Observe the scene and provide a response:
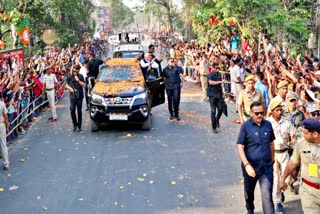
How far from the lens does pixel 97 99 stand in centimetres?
1232

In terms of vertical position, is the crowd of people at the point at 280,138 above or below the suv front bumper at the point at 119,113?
above

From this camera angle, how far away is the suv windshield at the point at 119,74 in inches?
526

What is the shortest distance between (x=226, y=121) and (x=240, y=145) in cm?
761

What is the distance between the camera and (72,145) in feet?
37.3

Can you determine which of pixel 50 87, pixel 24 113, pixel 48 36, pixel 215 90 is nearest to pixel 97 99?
pixel 24 113

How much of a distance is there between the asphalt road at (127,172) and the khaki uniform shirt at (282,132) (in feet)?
3.34

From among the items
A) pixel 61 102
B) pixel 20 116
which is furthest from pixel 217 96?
pixel 61 102

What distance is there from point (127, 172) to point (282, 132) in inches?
133

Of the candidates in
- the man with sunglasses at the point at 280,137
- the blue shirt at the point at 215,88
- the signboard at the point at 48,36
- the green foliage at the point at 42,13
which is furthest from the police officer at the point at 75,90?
the signboard at the point at 48,36

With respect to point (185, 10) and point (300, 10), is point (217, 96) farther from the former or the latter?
point (185, 10)

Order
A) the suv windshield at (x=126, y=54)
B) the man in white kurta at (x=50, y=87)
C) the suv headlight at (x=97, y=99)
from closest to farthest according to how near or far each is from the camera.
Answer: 1. the suv headlight at (x=97, y=99)
2. the man in white kurta at (x=50, y=87)
3. the suv windshield at (x=126, y=54)

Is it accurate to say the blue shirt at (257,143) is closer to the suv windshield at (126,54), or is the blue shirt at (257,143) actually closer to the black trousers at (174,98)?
the black trousers at (174,98)

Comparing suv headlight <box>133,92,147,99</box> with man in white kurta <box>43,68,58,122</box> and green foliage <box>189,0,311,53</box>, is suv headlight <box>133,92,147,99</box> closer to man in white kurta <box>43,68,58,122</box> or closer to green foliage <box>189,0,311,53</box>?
man in white kurta <box>43,68,58,122</box>

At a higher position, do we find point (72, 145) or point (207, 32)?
point (207, 32)
